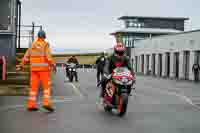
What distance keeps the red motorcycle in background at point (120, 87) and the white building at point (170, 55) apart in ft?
119

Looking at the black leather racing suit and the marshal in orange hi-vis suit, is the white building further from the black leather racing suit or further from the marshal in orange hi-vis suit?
the marshal in orange hi-vis suit

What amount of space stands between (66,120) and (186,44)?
41.1 meters

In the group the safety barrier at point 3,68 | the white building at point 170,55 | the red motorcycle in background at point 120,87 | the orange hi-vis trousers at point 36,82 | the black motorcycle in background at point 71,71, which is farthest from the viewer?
the white building at point 170,55

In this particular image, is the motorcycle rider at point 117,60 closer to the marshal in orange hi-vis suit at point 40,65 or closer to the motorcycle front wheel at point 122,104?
the motorcycle front wheel at point 122,104

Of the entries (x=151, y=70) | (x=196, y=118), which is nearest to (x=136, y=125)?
(x=196, y=118)

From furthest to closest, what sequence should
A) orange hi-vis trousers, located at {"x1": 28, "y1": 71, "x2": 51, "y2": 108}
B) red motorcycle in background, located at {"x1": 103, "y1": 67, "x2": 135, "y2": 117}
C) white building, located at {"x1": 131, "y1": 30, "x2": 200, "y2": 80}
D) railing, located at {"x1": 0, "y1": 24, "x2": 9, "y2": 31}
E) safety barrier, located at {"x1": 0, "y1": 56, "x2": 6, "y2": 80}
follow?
white building, located at {"x1": 131, "y1": 30, "x2": 200, "y2": 80}, railing, located at {"x1": 0, "y1": 24, "x2": 9, "y2": 31}, safety barrier, located at {"x1": 0, "y1": 56, "x2": 6, "y2": 80}, orange hi-vis trousers, located at {"x1": 28, "y1": 71, "x2": 51, "y2": 108}, red motorcycle in background, located at {"x1": 103, "y1": 67, "x2": 135, "y2": 117}

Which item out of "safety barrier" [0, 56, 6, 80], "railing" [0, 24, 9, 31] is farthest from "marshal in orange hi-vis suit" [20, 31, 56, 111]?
"railing" [0, 24, 9, 31]

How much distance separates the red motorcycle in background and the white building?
3624 cm

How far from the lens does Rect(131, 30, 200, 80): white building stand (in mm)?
48250

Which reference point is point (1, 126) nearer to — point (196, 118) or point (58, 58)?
point (196, 118)

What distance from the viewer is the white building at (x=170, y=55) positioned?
1900 inches

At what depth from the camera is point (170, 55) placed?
55344 millimetres

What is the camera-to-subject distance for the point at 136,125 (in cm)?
961

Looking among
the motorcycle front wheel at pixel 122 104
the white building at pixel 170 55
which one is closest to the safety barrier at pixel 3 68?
the motorcycle front wheel at pixel 122 104
